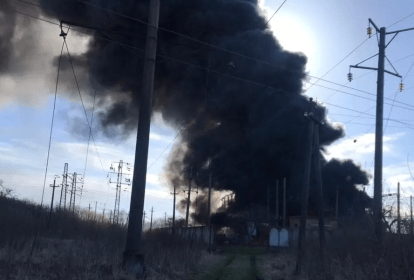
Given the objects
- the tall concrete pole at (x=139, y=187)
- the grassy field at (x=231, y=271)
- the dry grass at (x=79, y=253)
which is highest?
the tall concrete pole at (x=139, y=187)

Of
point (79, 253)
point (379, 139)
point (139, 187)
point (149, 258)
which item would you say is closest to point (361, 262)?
point (139, 187)

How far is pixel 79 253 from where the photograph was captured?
15.1 m

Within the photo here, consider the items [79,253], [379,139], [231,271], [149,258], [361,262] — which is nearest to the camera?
[361,262]

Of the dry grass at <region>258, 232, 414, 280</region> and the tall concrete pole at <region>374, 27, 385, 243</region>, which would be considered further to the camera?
the tall concrete pole at <region>374, 27, 385, 243</region>

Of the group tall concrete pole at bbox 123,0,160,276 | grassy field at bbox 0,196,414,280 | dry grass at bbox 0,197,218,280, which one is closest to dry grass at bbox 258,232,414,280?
grassy field at bbox 0,196,414,280

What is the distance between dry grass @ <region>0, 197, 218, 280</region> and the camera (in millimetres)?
10738

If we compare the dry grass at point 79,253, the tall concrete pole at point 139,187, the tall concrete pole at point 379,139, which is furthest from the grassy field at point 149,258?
the tall concrete pole at point 379,139

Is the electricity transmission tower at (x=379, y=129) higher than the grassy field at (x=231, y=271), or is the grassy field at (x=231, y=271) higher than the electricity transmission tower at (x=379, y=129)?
the electricity transmission tower at (x=379, y=129)

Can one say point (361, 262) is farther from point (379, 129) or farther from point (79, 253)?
point (79, 253)

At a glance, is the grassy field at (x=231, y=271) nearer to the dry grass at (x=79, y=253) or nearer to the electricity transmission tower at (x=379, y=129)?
the dry grass at (x=79, y=253)

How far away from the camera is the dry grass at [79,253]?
1074 centimetres

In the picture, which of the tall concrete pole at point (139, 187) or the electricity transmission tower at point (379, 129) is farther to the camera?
the electricity transmission tower at point (379, 129)

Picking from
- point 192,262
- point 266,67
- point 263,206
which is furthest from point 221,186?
point 192,262

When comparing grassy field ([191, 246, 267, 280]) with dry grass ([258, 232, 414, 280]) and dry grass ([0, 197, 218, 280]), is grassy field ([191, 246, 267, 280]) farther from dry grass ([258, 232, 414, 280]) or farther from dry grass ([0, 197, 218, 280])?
dry grass ([258, 232, 414, 280])
